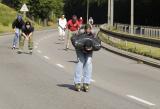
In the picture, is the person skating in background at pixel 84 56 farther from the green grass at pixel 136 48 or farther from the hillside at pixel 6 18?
the hillside at pixel 6 18

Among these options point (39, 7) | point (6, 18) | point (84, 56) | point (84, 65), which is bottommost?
point (6, 18)

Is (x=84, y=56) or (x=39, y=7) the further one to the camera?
(x=39, y=7)

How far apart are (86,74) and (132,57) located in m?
12.4

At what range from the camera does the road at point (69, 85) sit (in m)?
12.0

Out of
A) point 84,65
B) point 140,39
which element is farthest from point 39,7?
point 84,65

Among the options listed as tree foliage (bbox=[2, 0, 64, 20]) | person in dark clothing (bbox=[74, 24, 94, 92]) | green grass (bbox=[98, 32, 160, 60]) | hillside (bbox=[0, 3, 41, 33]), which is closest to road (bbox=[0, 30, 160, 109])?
person in dark clothing (bbox=[74, 24, 94, 92])

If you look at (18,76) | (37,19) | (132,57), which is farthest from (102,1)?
(18,76)

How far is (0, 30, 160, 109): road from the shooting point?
39.4 feet

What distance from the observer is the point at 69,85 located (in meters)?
15.2

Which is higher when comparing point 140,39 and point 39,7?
→ point 140,39

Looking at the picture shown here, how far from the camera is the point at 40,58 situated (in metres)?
24.5

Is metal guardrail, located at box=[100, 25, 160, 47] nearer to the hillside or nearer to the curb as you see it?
the curb

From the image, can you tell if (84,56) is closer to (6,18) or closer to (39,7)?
(6,18)

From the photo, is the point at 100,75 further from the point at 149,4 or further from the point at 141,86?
the point at 149,4
